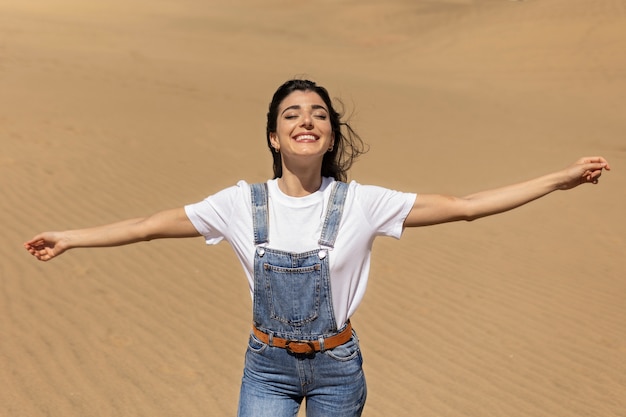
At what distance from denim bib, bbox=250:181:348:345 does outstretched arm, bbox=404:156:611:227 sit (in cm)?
28

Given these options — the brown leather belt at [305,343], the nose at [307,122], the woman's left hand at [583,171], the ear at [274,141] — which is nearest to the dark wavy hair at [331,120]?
the ear at [274,141]

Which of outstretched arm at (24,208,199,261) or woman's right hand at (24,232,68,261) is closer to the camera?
outstretched arm at (24,208,199,261)

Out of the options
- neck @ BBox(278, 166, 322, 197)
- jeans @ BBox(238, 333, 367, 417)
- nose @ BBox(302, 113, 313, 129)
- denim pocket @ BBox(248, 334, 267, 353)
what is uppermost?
nose @ BBox(302, 113, 313, 129)

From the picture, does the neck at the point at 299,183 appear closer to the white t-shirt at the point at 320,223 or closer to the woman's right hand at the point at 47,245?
the white t-shirt at the point at 320,223

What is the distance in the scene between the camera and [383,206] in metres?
2.64

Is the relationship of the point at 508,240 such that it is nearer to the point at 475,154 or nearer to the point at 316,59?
the point at 475,154

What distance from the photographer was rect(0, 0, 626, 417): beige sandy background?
583 centimetres

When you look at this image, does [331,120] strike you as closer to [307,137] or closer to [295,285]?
[307,137]

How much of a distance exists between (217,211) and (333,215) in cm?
38

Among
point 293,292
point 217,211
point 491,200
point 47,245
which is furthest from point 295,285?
point 47,245

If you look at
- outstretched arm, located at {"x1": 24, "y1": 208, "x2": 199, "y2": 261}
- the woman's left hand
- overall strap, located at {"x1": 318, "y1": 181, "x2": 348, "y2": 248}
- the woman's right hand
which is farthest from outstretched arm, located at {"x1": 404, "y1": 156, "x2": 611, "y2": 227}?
the woman's right hand

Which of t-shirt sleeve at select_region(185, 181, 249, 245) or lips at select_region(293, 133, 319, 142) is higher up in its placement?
lips at select_region(293, 133, 319, 142)

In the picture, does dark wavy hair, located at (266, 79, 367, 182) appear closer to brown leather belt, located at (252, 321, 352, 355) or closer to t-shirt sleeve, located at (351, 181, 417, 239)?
t-shirt sleeve, located at (351, 181, 417, 239)

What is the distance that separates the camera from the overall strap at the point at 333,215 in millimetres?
2549
